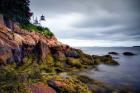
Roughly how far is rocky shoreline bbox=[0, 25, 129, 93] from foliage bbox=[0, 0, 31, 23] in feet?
15.0

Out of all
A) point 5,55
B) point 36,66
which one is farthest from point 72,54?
point 5,55

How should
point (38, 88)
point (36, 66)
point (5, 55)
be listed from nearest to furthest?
point (38, 88) < point (5, 55) < point (36, 66)

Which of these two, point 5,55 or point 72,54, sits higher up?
point 5,55

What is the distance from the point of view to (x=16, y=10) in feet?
131

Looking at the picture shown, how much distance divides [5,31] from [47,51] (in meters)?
11.2

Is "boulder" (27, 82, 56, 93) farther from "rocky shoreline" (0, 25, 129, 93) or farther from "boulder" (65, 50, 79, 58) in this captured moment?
"boulder" (65, 50, 79, 58)

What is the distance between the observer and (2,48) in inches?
1045

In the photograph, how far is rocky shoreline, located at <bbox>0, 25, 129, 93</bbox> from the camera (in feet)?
49.8

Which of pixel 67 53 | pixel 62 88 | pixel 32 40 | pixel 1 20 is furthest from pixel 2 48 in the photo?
pixel 67 53

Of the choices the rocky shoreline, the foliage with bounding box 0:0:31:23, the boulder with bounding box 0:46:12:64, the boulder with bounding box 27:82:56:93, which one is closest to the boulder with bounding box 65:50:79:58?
the rocky shoreline

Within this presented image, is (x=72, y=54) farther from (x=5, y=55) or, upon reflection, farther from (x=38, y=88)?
(x=38, y=88)

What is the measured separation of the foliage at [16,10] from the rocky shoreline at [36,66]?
4559 mm

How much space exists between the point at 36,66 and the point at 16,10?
17.1 meters

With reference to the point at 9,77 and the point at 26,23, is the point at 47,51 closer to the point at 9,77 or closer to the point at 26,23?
the point at 26,23
